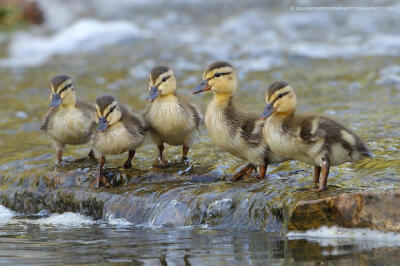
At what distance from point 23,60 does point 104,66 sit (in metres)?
2.12

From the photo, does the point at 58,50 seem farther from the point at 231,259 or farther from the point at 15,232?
the point at 231,259

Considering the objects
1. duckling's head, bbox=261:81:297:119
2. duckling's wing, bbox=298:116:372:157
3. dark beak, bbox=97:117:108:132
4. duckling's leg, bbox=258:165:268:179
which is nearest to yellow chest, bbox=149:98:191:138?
dark beak, bbox=97:117:108:132

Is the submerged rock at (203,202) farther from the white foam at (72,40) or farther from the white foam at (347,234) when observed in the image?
the white foam at (72,40)

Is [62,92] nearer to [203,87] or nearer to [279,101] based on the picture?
[203,87]

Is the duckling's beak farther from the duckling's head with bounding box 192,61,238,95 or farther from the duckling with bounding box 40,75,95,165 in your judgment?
the duckling with bounding box 40,75,95,165

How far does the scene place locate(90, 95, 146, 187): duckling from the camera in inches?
281

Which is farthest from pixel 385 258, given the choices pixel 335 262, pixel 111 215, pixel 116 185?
pixel 116 185

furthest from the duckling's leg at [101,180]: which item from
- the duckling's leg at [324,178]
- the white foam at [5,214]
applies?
the duckling's leg at [324,178]

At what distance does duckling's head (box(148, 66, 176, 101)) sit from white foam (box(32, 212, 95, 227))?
1381 mm

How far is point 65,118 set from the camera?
26.4 feet

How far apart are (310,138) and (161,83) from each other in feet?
6.79

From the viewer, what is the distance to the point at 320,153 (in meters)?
6.00

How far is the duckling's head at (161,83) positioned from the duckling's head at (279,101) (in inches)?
57.5

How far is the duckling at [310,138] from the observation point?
5.98m
